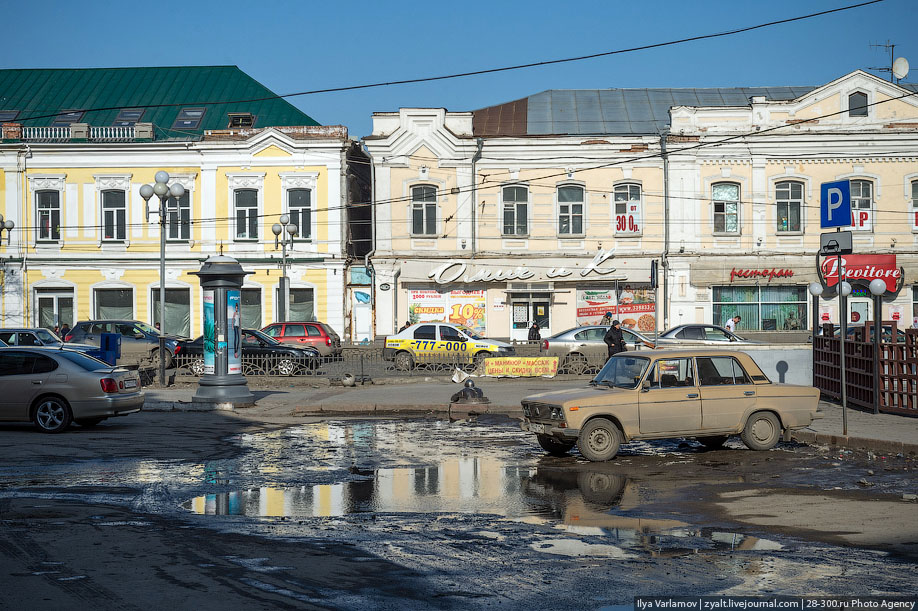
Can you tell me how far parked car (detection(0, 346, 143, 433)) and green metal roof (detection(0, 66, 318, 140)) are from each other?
2936 centimetres

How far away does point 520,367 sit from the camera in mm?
27609

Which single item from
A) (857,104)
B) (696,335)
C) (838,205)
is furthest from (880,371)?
(857,104)

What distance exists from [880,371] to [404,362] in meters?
15.4

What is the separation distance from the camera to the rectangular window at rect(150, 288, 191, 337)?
4278cm

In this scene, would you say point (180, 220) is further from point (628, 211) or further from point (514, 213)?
point (628, 211)

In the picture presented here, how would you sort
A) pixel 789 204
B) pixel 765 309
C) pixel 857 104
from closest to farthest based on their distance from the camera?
pixel 857 104, pixel 765 309, pixel 789 204

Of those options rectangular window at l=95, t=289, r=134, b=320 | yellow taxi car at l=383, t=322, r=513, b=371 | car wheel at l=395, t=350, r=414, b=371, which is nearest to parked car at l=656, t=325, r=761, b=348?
yellow taxi car at l=383, t=322, r=513, b=371

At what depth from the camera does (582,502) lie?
33.6 feet

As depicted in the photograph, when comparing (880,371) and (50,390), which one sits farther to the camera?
(880,371)

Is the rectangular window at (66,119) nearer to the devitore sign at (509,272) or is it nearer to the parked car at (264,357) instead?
the devitore sign at (509,272)

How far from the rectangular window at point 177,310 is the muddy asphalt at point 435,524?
27905 millimetres

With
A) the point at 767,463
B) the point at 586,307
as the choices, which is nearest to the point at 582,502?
the point at 767,463

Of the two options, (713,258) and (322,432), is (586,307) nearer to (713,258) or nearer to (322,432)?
(713,258)

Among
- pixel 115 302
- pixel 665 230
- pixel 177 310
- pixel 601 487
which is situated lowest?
pixel 601 487
